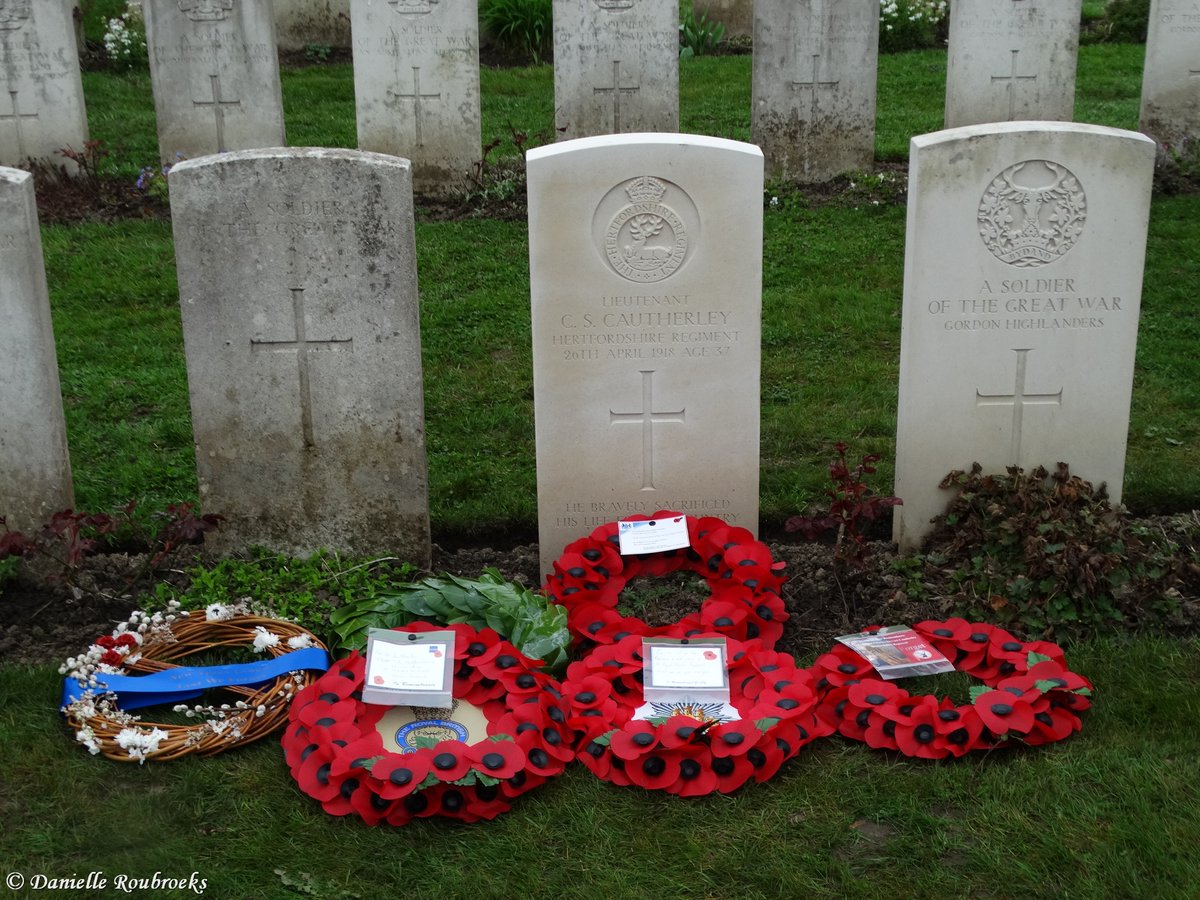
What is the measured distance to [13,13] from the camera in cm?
967

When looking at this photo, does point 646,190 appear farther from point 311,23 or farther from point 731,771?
point 311,23

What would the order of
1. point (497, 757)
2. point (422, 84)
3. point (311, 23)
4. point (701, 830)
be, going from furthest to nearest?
point (311, 23) → point (422, 84) → point (497, 757) → point (701, 830)

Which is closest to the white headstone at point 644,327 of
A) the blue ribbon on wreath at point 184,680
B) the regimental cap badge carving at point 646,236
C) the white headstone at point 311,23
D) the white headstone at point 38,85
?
the regimental cap badge carving at point 646,236

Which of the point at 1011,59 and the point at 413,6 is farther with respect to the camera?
the point at 1011,59

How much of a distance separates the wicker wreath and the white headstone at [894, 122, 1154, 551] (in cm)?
240

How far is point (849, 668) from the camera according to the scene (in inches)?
162

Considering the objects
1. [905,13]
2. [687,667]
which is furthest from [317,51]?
[687,667]

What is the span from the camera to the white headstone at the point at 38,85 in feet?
31.9

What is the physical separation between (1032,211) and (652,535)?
1.78 meters

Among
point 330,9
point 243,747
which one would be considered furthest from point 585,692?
point 330,9

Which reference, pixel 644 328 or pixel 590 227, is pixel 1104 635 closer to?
pixel 644 328

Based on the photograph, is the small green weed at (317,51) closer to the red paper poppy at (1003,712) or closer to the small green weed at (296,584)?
the small green weed at (296,584)

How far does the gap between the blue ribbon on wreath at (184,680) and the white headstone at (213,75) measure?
6.45 m

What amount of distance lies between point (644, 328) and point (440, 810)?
1.91 m
